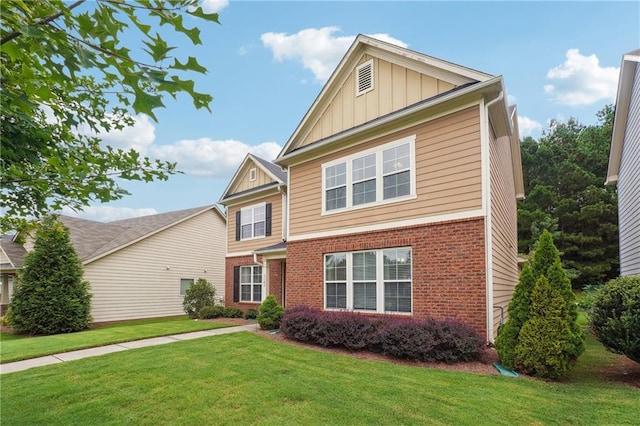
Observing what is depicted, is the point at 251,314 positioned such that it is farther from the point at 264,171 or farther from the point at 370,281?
the point at 370,281

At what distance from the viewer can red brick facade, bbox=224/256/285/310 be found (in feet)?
51.4

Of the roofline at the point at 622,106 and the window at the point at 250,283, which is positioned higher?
the roofline at the point at 622,106

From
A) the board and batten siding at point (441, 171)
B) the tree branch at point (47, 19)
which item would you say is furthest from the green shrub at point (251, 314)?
the tree branch at point (47, 19)

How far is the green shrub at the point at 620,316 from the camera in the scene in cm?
598

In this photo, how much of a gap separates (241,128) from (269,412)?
36.2 feet

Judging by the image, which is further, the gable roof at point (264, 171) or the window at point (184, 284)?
the window at point (184, 284)

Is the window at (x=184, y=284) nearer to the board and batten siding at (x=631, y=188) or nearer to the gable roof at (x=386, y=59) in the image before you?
the gable roof at (x=386, y=59)

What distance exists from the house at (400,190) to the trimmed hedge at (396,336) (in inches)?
29.5

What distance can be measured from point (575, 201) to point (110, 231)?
113 ft

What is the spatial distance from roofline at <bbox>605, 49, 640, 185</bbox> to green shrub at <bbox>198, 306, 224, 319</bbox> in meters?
16.6

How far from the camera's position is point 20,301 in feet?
52.9

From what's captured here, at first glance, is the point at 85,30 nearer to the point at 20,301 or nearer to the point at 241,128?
the point at 241,128

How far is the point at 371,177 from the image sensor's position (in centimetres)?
1052

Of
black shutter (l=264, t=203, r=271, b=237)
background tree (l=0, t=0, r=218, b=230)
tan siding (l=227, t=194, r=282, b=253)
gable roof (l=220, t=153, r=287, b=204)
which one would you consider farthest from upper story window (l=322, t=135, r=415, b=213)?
background tree (l=0, t=0, r=218, b=230)
